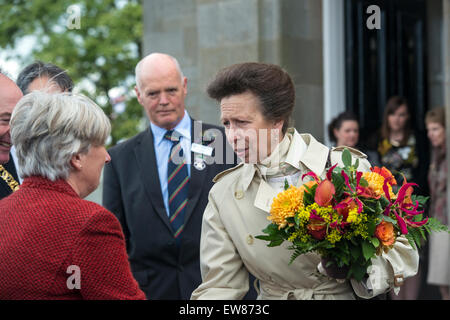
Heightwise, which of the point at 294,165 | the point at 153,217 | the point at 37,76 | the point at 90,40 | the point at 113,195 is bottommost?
the point at 153,217

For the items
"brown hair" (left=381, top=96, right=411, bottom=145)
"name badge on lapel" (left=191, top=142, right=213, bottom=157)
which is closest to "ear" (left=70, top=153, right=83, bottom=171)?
"name badge on lapel" (left=191, top=142, right=213, bottom=157)

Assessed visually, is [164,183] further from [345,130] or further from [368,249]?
[345,130]

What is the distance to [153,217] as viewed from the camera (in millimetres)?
4441

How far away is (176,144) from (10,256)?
2428 mm

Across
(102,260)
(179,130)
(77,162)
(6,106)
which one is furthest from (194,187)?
(102,260)

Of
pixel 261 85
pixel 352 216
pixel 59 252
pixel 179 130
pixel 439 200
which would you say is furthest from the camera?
pixel 439 200

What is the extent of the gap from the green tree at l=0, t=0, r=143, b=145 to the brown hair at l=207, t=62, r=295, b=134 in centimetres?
1551

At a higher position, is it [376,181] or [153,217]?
[376,181]

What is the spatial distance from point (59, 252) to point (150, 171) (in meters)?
2.29

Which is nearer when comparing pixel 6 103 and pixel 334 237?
pixel 334 237

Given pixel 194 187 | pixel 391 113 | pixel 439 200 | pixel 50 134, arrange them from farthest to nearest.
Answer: pixel 391 113
pixel 439 200
pixel 194 187
pixel 50 134
